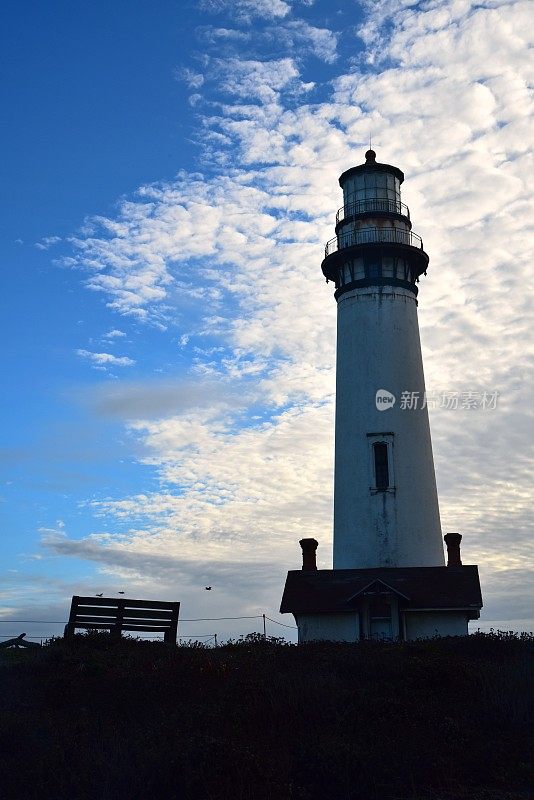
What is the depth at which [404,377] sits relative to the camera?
2806 centimetres

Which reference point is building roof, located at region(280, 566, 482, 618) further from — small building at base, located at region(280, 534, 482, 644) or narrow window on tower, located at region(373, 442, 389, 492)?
narrow window on tower, located at region(373, 442, 389, 492)

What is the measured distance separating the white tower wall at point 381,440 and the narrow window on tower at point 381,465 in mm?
140

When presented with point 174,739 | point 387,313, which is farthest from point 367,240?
point 174,739

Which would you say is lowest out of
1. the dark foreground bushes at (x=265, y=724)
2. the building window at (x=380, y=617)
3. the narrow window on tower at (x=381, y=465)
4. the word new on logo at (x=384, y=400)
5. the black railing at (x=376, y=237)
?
the dark foreground bushes at (x=265, y=724)

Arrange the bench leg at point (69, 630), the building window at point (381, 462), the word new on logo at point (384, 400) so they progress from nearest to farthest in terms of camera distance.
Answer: the bench leg at point (69, 630)
the building window at point (381, 462)
the word new on logo at point (384, 400)

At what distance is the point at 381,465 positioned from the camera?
27125mm

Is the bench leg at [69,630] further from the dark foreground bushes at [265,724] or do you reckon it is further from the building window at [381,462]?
the building window at [381,462]

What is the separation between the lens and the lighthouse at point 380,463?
79.8 feet

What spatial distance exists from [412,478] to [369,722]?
14050mm

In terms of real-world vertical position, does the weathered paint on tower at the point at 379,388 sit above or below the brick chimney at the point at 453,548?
above

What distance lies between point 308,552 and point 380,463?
147 inches

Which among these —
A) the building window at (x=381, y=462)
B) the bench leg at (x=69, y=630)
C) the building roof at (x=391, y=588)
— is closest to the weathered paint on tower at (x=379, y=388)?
the building window at (x=381, y=462)

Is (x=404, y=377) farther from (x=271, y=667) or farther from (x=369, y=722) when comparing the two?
(x=369, y=722)

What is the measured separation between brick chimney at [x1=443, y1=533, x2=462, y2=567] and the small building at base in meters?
1.06
